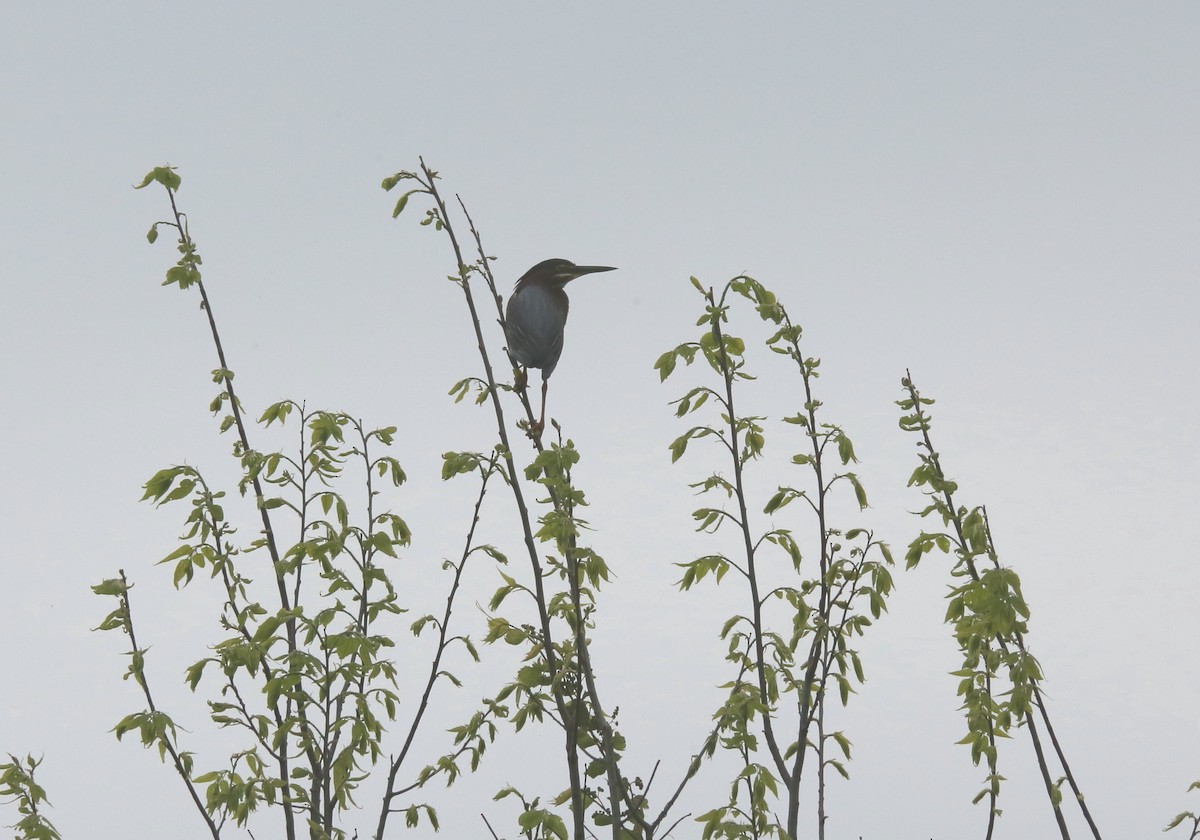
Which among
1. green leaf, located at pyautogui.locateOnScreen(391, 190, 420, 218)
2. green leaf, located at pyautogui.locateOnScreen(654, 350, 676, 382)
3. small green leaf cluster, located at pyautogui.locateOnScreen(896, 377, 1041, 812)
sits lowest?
small green leaf cluster, located at pyautogui.locateOnScreen(896, 377, 1041, 812)

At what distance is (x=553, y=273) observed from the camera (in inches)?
253

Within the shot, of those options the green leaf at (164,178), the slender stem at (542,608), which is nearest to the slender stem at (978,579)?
the slender stem at (542,608)

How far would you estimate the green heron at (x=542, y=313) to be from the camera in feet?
19.9

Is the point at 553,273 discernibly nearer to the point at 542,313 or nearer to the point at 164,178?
the point at 542,313

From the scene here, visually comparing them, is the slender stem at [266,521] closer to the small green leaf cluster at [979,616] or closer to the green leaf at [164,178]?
the green leaf at [164,178]

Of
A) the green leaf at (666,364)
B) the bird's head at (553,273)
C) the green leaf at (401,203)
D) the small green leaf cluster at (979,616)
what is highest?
the bird's head at (553,273)

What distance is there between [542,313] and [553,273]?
0.40 meters

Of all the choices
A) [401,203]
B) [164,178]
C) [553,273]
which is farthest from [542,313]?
[164,178]

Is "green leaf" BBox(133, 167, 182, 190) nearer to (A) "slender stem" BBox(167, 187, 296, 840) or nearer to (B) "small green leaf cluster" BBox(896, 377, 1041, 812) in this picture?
(A) "slender stem" BBox(167, 187, 296, 840)

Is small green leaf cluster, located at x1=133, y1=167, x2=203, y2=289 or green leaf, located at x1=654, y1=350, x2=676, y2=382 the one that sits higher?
small green leaf cluster, located at x1=133, y1=167, x2=203, y2=289

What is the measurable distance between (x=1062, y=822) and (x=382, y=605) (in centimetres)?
284

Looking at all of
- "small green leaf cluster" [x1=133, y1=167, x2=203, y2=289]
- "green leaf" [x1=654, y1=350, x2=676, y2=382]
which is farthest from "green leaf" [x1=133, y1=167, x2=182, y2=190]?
"green leaf" [x1=654, y1=350, x2=676, y2=382]

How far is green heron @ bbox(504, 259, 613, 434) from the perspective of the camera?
6.05 metres

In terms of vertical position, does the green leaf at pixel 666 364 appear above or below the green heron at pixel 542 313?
below
